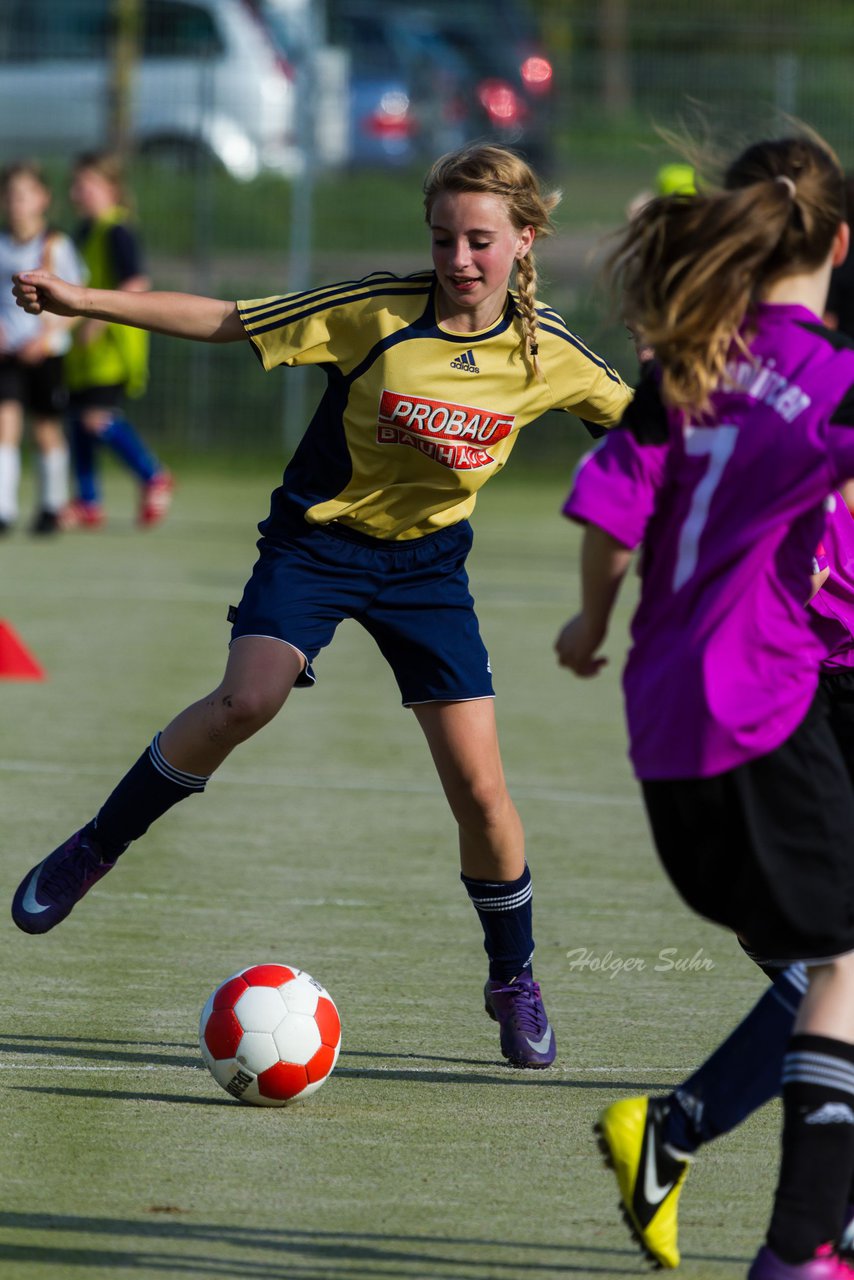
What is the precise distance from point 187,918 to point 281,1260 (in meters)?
2.22

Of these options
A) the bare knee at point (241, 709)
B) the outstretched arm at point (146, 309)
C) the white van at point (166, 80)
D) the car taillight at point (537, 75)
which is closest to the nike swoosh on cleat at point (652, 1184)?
the bare knee at point (241, 709)

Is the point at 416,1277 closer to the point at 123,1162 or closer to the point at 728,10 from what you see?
the point at 123,1162

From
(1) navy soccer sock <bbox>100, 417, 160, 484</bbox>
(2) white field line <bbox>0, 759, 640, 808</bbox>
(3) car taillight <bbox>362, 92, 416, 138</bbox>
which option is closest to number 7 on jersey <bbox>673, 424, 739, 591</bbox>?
(2) white field line <bbox>0, 759, 640, 808</bbox>

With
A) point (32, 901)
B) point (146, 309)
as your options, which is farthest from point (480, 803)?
point (146, 309)

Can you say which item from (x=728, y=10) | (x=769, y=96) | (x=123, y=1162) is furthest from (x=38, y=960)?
(x=728, y=10)

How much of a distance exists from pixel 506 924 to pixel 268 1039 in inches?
27.0

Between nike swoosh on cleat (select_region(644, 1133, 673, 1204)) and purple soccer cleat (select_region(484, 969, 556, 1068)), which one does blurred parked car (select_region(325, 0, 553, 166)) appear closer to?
purple soccer cleat (select_region(484, 969, 556, 1068))

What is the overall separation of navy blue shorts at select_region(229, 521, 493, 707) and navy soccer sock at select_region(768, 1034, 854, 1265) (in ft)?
4.85

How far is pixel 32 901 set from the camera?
4.43 meters

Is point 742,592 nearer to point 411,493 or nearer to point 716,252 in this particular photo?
point 716,252

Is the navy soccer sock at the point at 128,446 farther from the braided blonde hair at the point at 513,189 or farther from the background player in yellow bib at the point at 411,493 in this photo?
the braided blonde hair at the point at 513,189

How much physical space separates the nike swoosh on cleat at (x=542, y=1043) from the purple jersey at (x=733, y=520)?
4.52ft

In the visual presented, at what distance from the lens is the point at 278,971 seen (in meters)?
4.13

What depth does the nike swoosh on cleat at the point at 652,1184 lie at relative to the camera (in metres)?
3.07
